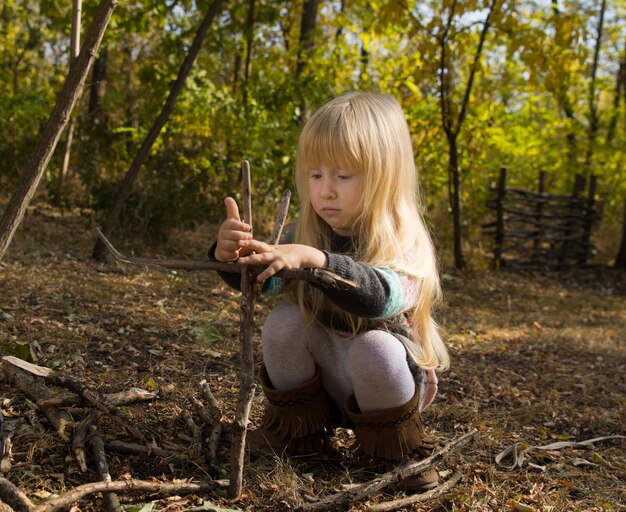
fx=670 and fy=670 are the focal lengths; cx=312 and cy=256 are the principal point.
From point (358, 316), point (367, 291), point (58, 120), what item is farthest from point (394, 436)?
point (58, 120)

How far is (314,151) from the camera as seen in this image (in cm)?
196

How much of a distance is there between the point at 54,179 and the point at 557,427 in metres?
4.87

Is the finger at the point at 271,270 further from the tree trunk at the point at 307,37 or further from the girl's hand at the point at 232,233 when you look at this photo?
the tree trunk at the point at 307,37

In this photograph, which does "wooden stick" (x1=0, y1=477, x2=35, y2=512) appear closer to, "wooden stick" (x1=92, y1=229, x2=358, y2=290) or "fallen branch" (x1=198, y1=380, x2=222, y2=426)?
"wooden stick" (x1=92, y1=229, x2=358, y2=290)

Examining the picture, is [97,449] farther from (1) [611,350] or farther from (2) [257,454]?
(1) [611,350]

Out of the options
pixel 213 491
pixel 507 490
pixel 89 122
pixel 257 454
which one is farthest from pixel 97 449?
pixel 89 122

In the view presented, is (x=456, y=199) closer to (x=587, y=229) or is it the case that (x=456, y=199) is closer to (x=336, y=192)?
(x=587, y=229)

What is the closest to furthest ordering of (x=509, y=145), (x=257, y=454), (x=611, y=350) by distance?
1. (x=257, y=454)
2. (x=611, y=350)
3. (x=509, y=145)

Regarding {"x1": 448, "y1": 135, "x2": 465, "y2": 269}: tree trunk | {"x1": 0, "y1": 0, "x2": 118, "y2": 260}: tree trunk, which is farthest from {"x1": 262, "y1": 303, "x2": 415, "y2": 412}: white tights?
{"x1": 448, "y1": 135, "x2": 465, "y2": 269}: tree trunk

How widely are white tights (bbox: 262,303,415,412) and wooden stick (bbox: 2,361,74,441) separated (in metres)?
0.62

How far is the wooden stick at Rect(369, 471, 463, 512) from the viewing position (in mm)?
1819

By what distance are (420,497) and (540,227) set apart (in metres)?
7.75

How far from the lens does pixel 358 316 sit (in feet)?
6.08

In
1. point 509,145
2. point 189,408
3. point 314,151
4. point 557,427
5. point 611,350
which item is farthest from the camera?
point 509,145
